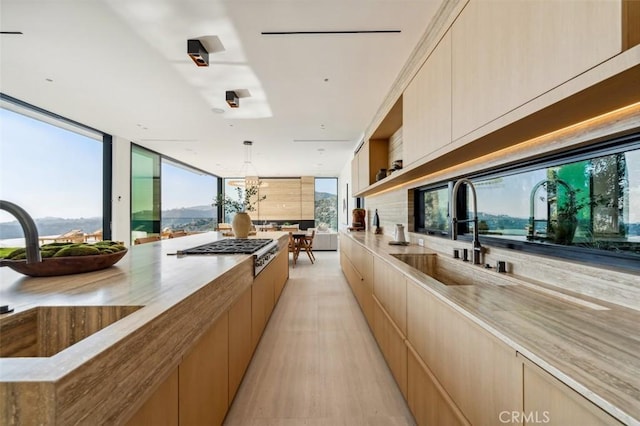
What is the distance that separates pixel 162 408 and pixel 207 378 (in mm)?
408

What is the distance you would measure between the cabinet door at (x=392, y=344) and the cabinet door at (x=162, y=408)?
124 centimetres

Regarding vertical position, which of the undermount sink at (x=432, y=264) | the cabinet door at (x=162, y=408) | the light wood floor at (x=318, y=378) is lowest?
the light wood floor at (x=318, y=378)

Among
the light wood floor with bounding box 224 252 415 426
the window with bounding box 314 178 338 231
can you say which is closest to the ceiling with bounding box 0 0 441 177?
the light wood floor with bounding box 224 252 415 426

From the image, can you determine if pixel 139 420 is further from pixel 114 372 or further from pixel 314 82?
pixel 314 82

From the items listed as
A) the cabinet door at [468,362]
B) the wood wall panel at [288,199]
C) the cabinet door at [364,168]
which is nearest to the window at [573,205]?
the cabinet door at [468,362]

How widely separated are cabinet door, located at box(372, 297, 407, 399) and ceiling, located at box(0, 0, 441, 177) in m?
2.41

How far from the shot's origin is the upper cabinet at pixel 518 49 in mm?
807

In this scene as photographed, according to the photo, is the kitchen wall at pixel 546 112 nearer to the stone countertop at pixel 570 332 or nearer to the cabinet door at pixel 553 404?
the stone countertop at pixel 570 332

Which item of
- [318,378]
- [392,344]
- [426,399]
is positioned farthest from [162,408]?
[392,344]

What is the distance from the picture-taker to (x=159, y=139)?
6066 millimetres

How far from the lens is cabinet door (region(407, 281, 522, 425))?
0.79 metres

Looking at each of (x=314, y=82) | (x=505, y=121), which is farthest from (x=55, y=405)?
(x=314, y=82)

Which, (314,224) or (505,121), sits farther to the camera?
(314,224)

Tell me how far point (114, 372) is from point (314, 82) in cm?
339
